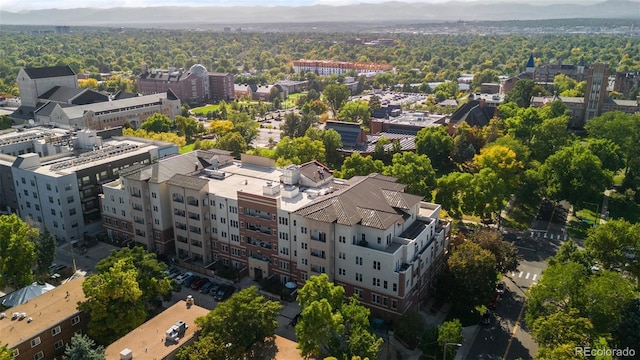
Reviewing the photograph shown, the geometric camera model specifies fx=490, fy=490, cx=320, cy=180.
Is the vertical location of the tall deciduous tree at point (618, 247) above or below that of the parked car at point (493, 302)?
above

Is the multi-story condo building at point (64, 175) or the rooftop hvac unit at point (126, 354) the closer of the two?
the rooftop hvac unit at point (126, 354)

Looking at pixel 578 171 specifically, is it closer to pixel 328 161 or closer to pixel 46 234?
pixel 328 161

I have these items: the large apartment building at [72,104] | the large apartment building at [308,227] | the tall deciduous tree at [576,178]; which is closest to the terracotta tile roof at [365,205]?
the large apartment building at [308,227]

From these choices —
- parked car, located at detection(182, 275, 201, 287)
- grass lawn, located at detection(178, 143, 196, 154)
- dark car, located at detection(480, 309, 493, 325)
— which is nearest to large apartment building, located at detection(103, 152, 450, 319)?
parked car, located at detection(182, 275, 201, 287)

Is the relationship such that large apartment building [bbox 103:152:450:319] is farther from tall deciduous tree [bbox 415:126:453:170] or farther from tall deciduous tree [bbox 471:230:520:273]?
tall deciduous tree [bbox 415:126:453:170]

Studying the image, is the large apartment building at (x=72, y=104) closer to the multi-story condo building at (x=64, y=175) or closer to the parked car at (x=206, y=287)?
the multi-story condo building at (x=64, y=175)

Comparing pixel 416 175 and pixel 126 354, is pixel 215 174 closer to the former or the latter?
pixel 416 175
